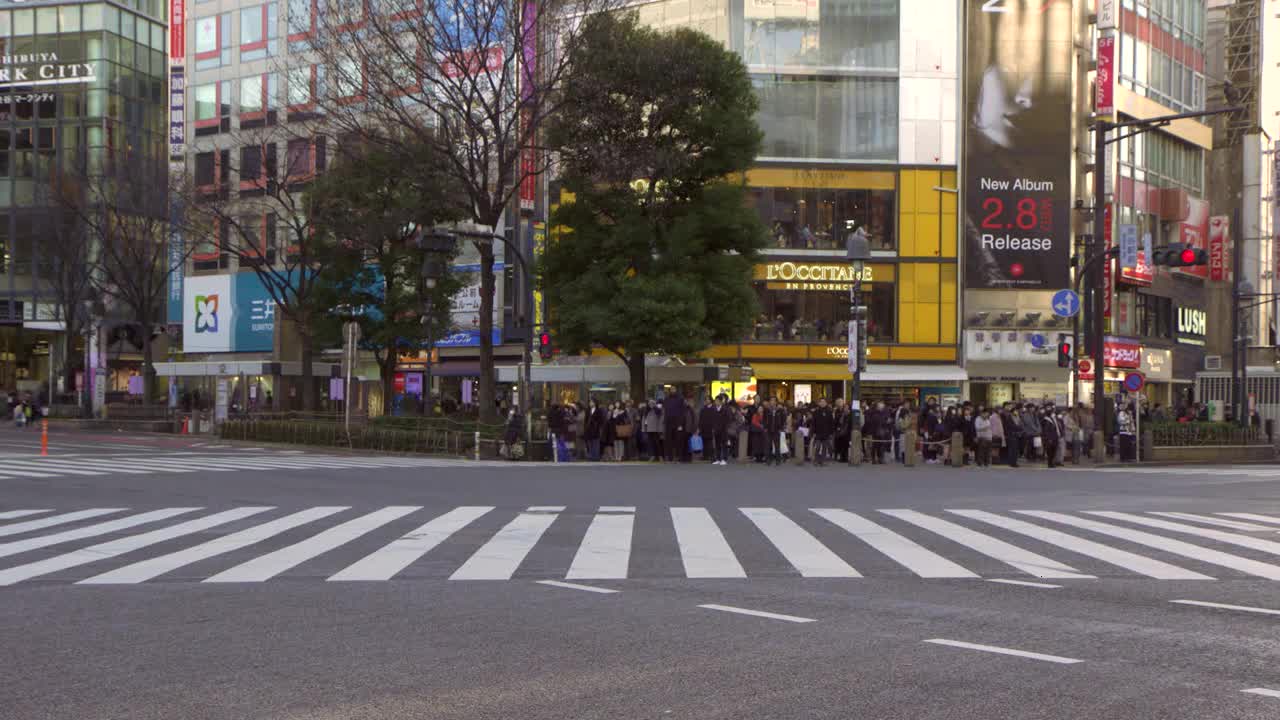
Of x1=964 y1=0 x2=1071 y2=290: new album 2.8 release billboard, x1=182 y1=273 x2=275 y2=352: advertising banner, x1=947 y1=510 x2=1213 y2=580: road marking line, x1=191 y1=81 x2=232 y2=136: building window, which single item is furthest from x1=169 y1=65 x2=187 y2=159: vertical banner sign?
x1=947 y1=510 x2=1213 y2=580: road marking line

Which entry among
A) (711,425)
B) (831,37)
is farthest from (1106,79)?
(711,425)

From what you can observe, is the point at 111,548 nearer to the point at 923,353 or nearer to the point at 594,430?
the point at 594,430

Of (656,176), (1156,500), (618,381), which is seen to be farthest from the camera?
(618,381)

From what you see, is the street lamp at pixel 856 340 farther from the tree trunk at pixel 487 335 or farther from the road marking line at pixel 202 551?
the road marking line at pixel 202 551

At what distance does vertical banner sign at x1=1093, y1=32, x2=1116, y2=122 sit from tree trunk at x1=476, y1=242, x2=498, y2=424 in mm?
27108

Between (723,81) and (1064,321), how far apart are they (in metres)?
19.2

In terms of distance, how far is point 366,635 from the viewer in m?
7.22

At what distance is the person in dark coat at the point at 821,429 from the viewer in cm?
2903

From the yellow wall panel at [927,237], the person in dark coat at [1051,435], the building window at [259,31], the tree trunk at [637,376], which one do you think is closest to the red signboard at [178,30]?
the building window at [259,31]

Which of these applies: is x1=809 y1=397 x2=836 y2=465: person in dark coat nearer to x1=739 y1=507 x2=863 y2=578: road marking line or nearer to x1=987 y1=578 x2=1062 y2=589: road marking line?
x1=739 y1=507 x2=863 y2=578: road marking line

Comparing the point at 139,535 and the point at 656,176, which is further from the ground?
the point at 656,176

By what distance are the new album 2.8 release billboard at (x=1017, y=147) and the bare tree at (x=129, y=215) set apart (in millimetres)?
29172

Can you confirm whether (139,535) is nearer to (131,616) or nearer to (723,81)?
(131,616)

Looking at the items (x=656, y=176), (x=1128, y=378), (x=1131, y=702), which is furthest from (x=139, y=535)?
(x=1128, y=378)
